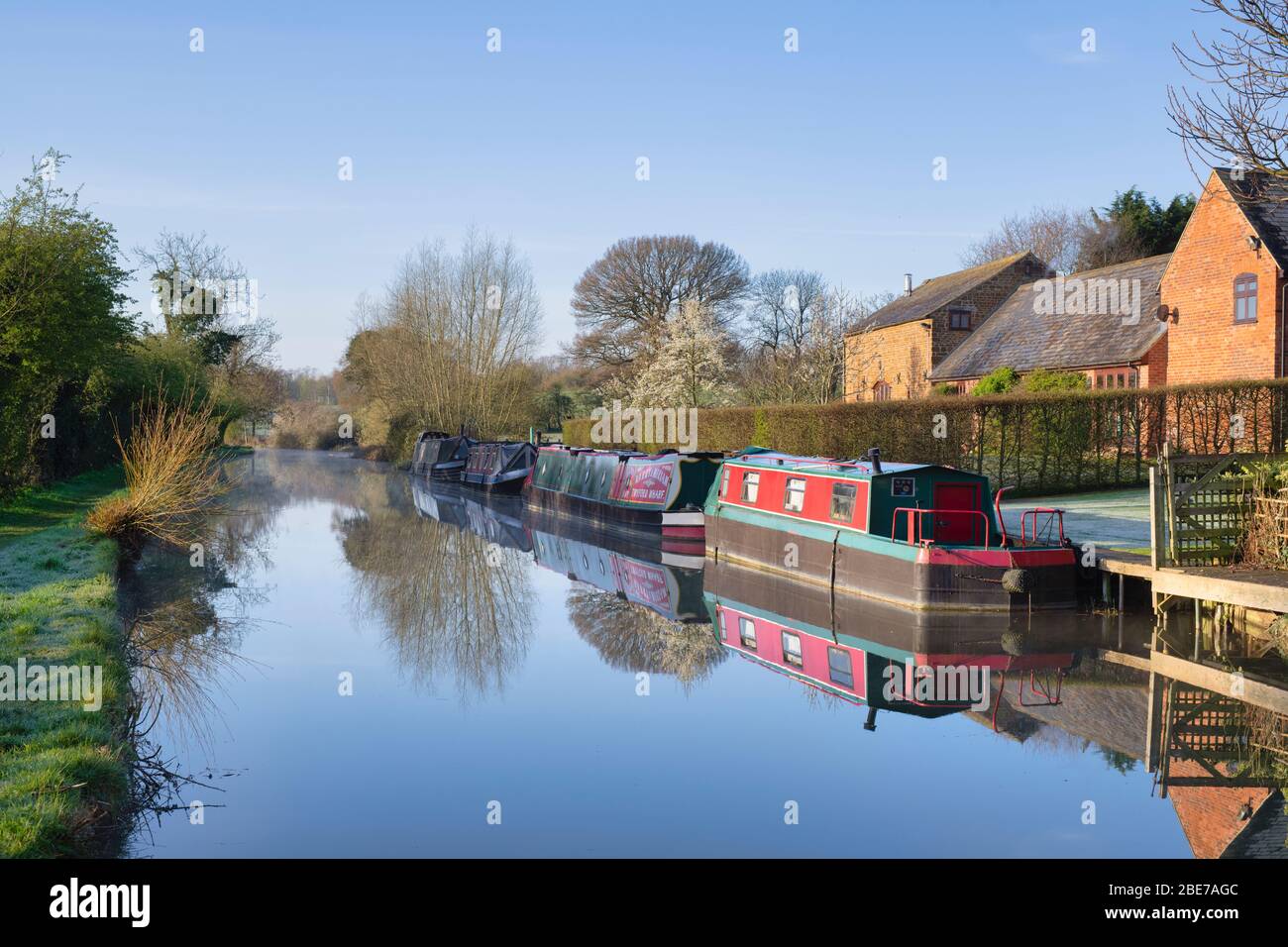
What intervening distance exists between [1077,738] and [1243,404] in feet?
42.7

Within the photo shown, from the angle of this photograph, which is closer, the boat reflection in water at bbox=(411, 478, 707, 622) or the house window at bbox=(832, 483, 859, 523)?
the house window at bbox=(832, 483, 859, 523)

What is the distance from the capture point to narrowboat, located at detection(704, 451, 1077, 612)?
1122cm

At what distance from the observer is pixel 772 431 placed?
80.4 ft

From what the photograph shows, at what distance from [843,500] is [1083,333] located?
1595cm

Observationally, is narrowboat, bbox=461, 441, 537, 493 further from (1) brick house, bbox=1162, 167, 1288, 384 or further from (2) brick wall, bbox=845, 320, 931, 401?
(1) brick house, bbox=1162, 167, 1288, 384

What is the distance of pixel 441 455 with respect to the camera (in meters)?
36.4

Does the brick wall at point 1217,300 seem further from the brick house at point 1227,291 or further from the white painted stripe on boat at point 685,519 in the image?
the white painted stripe on boat at point 685,519

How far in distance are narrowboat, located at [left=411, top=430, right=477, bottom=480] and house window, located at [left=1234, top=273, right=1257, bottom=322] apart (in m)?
22.8

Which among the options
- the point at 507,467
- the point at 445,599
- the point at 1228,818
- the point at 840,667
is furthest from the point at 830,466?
the point at 507,467

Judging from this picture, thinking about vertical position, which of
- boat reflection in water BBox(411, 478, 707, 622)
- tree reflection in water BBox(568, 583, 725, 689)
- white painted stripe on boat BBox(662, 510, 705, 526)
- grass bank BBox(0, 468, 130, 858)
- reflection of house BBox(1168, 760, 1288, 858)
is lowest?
reflection of house BBox(1168, 760, 1288, 858)

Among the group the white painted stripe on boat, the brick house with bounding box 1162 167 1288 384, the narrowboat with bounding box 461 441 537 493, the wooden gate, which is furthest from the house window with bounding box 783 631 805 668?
the narrowboat with bounding box 461 441 537 493

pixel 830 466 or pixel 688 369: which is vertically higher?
pixel 688 369

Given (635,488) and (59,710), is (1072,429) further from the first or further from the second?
(59,710)
